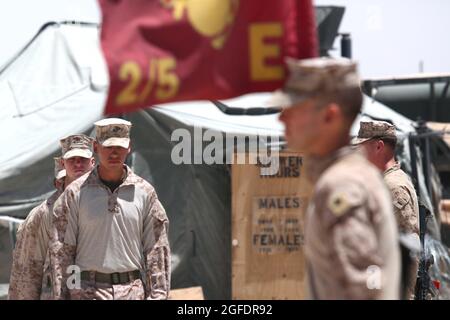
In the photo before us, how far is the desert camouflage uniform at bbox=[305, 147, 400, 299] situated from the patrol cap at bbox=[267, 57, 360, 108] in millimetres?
202

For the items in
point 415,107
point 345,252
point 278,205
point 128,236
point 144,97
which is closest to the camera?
point 345,252

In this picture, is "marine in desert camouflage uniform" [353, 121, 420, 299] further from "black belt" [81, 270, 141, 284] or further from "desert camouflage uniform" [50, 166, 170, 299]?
"black belt" [81, 270, 141, 284]

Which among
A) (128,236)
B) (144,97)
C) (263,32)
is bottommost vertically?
(128,236)

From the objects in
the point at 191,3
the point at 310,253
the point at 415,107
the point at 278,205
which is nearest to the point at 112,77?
the point at 191,3

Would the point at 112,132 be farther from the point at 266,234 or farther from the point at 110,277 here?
Result: the point at 266,234

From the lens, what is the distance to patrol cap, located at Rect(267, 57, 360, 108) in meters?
3.08

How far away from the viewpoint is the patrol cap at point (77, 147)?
7094mm

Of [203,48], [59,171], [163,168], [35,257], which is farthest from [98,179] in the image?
[163,168]

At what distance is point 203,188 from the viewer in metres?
10.4

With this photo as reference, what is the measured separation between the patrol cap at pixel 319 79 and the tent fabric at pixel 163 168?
7.16 m

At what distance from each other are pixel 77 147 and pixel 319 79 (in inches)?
172

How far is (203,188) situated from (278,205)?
787mm

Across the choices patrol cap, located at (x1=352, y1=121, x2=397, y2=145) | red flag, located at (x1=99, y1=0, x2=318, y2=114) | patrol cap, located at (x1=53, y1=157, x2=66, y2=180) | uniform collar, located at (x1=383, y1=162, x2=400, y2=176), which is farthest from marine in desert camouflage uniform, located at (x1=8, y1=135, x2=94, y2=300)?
red flag, located at (x1=99, y1=0, x2=318, y2=114)

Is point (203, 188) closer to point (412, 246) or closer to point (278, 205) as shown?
point (278, 205)
